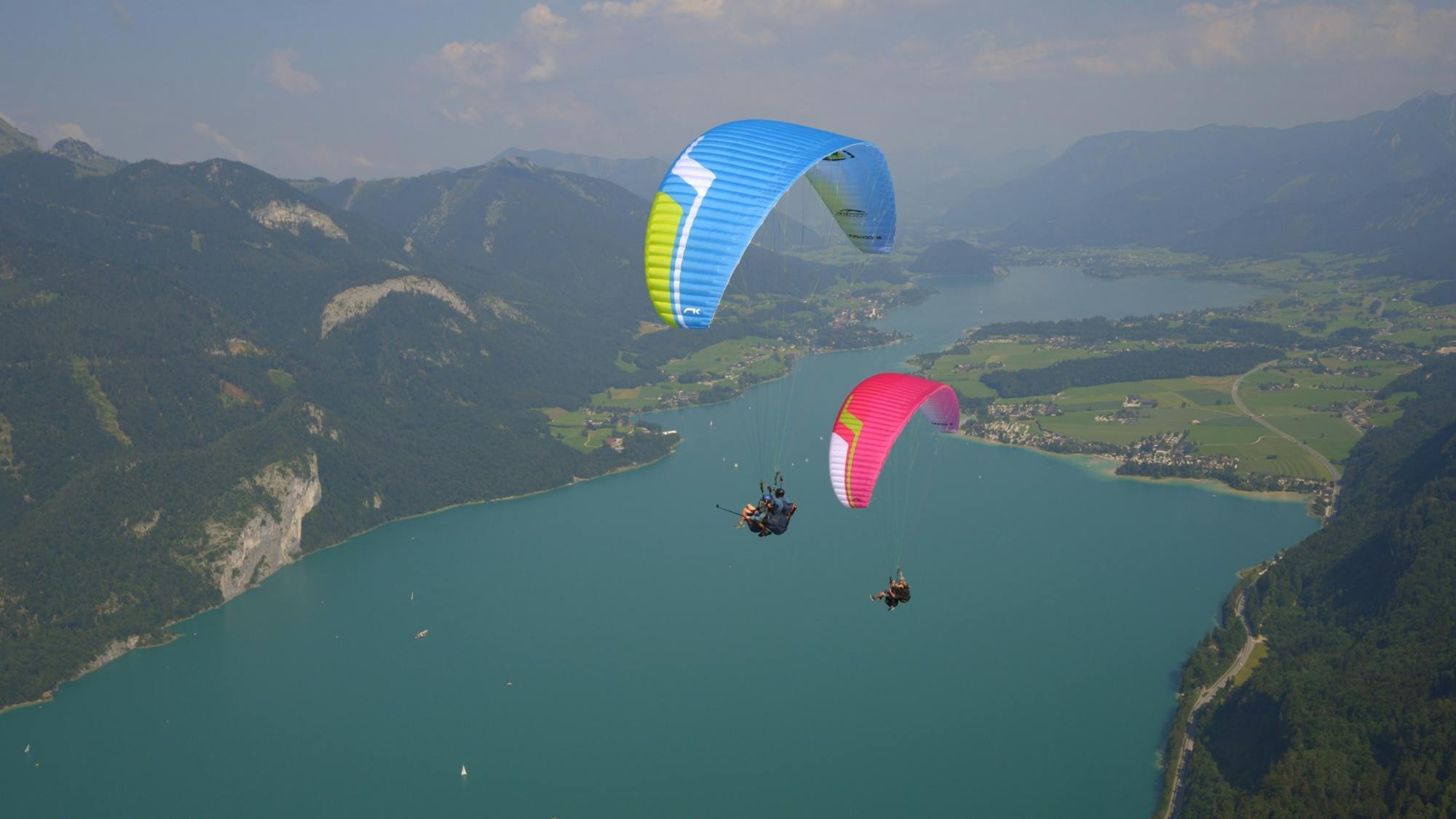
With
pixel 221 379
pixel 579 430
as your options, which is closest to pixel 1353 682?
pixel 579 430

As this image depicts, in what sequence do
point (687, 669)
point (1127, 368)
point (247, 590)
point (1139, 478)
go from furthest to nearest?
point (1127, 368), point (1139, 478), point (247, 590), point (687, 669)

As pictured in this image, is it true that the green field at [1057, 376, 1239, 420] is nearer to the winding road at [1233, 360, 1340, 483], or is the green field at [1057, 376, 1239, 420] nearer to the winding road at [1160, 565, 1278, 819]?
the winding road at [1233, 360, 1340, 483]

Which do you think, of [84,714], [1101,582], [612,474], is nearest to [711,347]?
[612,474]

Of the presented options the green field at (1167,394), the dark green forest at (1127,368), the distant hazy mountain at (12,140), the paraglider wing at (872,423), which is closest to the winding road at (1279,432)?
the green field at (1167,394)

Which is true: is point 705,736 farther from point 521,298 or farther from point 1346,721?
point 521,298

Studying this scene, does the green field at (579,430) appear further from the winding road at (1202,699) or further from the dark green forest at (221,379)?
the winding road at (1202,699)

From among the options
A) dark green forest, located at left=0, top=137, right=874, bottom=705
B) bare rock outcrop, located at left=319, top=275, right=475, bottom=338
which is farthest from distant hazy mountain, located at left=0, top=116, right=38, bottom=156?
bare rock outcrop, located at left=319, top=275, right=475, bottom=338

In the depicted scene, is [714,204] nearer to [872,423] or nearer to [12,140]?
[872,423]
